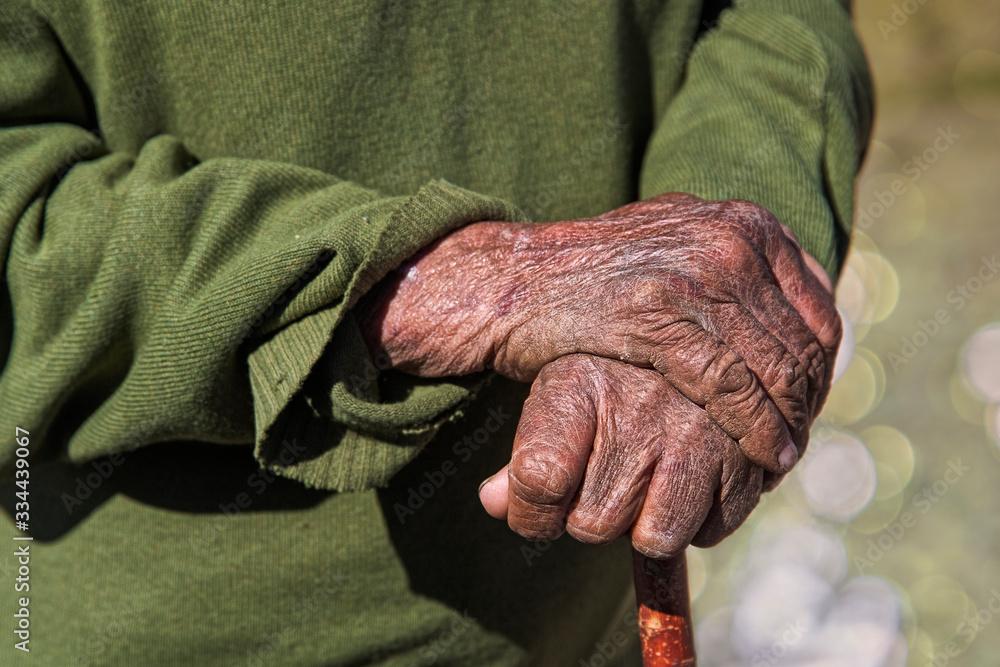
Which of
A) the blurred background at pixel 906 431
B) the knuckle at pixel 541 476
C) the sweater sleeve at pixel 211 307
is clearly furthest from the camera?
the blurred background at pixel 906 431

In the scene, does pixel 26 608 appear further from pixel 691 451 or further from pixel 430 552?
pixel 691 451

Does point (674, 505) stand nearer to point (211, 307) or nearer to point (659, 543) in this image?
point (659, 543)

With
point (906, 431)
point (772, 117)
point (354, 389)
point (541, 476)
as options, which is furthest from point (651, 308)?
point (906, 431)

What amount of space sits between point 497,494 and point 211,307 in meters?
0.40

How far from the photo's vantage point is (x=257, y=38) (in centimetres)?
113

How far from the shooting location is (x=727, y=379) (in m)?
0.85

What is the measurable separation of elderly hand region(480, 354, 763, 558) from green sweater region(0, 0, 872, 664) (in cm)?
18

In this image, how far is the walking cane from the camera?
3.06 ft

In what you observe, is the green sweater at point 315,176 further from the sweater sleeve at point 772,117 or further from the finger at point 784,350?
the finger at point 784,350

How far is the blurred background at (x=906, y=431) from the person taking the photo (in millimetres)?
3297

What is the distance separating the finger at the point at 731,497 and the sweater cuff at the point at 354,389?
314mm

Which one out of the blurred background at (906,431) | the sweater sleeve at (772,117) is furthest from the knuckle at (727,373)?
the blurred background at (906,431)

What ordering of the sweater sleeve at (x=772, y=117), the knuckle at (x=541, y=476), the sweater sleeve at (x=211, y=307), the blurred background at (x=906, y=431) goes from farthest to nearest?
the blurred background at (x=906, y=431) → the sweater sleeve at (x=772, y=117) → the sweater sleeve at (x=211, y=307) → the knuckle at (x=541, y=476)

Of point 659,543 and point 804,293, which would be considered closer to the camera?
point 659,543
